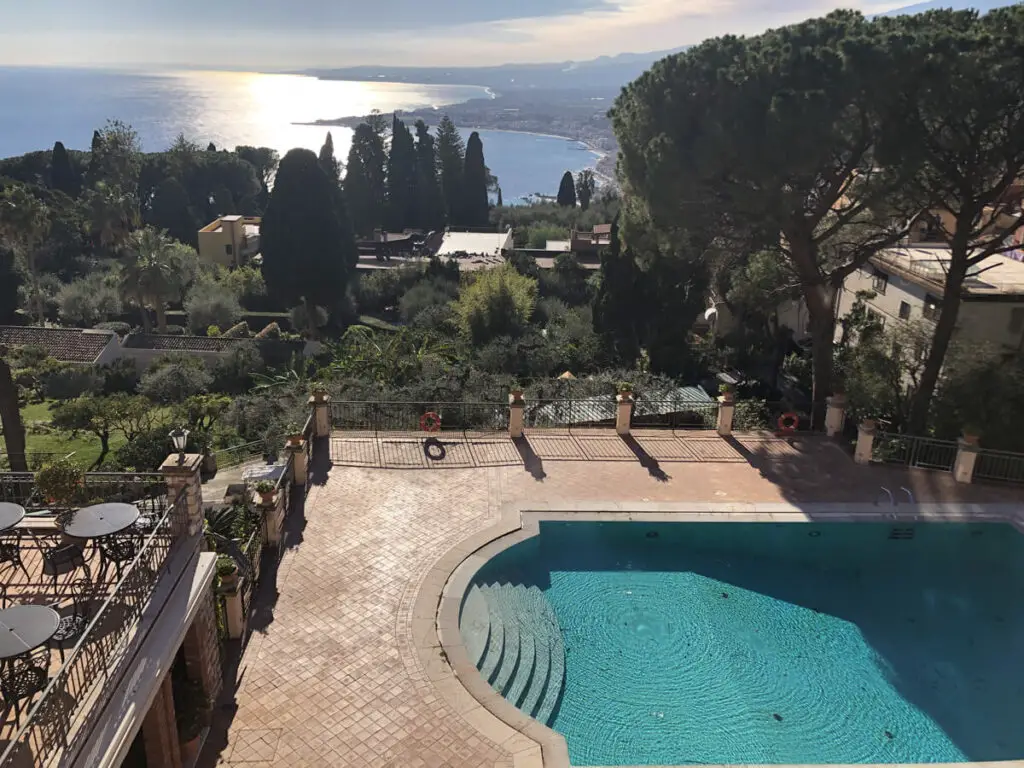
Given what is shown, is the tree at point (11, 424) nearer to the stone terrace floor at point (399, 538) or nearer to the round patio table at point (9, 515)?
the stone terrace floor at point (399, 538)

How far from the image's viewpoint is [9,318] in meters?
49.7

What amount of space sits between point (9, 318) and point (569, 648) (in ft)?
165

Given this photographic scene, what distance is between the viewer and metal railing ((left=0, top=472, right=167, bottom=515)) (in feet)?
37.5

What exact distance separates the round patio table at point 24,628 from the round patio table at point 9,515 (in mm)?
2380

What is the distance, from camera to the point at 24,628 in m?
7.30

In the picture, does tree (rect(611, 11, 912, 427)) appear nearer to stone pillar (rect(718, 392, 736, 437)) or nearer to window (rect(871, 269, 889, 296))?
stone pillar (rect(718, 392, 736, 437))

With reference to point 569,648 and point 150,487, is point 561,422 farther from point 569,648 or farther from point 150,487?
point 150,487

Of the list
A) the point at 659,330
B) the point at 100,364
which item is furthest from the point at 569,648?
the point at 100,364

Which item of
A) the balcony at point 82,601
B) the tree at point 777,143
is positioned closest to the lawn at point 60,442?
the balcony at point 82,601

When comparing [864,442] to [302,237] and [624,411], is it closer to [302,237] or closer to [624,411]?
[624,411]

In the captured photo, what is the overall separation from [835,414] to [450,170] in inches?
2199

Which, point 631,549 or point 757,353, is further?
point 757,353

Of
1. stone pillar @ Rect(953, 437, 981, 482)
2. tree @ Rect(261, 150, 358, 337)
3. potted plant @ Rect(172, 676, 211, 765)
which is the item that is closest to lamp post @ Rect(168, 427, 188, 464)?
potted plant @ Rect(172, 676, 211, 765)

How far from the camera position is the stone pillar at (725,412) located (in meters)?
20.2
